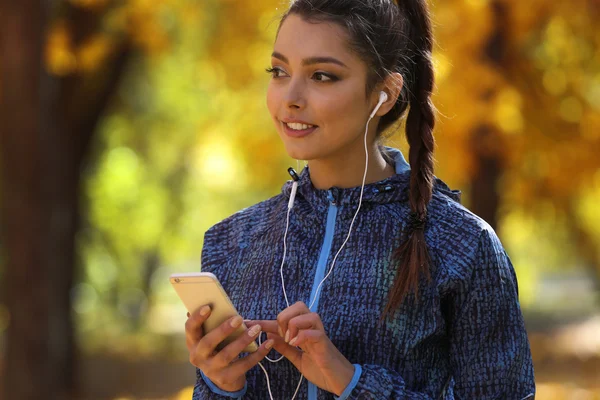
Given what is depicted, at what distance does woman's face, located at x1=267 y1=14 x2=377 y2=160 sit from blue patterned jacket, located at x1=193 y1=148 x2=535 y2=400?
181mm

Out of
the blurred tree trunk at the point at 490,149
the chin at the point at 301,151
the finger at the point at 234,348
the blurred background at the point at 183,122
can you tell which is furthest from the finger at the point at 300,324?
the blurred tree trunk at the point at 490,149

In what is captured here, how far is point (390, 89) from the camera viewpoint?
7.30 ft

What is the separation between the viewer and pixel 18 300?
7.93 m

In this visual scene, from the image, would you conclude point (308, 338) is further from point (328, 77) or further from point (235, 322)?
point (328, 77)

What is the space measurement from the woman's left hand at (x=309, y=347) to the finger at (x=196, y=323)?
0.10 metres

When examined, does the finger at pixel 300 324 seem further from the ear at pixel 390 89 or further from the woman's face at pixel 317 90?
the ear at pixel 390 89

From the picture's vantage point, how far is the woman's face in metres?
2.11

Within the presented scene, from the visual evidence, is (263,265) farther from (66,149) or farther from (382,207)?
(66,149)

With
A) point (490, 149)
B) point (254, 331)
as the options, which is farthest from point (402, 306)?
point (490, 149)

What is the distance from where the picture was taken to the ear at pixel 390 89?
7.26ft

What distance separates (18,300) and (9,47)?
7.35 feet

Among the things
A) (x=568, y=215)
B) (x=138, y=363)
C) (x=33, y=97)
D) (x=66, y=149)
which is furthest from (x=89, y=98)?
(x=568, y=215)

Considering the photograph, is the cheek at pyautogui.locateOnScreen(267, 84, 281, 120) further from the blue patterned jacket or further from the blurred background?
the blurred background

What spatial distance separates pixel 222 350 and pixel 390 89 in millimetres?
771
